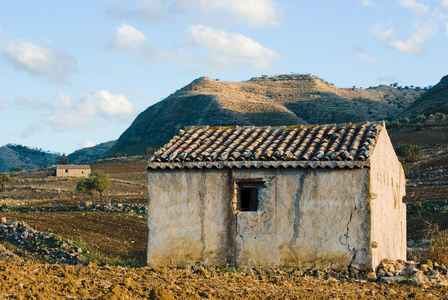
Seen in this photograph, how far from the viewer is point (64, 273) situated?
34.9 feet

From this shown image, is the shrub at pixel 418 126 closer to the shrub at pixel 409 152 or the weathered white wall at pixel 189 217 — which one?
the shrub at pixel 409 152

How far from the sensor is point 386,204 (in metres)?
15.0

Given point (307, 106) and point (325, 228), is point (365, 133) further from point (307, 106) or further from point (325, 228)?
point (307, 106)

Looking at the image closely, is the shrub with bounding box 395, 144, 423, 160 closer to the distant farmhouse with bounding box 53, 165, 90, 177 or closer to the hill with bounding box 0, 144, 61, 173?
the distant farmhouse with bounding box 53, 165, 90, 177

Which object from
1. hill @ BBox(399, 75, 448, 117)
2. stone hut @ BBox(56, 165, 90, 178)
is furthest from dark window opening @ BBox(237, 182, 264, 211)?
hill @ BBox(399, 75, 448, 117)

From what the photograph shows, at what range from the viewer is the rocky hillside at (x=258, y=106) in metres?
98.4

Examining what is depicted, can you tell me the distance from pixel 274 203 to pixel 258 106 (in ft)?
293

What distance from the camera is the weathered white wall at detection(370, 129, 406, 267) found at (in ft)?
44.0

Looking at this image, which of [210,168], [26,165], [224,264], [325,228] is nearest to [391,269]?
[325,228]

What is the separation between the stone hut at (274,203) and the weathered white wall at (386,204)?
0.08 ft

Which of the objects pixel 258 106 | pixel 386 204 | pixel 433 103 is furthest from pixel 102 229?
pixel 258 106

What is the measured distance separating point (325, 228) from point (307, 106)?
9669cm

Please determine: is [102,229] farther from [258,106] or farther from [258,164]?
[258,106]

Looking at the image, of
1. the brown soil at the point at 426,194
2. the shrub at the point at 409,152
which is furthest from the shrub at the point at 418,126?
the brown soil at the point at 426,194
